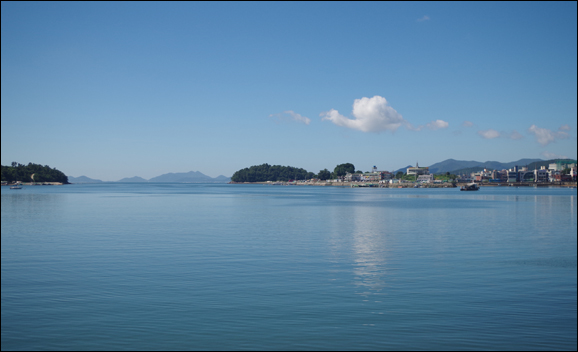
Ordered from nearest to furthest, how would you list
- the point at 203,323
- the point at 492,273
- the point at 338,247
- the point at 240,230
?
the point at 203,323
the point at 492,273
the point at 338,247
the point at 240,230

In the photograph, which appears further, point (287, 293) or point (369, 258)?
point (369, 258)

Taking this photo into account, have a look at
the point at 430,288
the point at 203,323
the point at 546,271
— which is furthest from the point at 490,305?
the point at 203,323

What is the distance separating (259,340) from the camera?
31.3 ft

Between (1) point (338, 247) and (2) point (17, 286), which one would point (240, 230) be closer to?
(1) point (338, 247)

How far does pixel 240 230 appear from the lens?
3122 centimetres

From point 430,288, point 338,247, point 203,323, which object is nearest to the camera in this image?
point 203,323

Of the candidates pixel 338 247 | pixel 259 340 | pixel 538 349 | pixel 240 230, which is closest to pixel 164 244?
pixel 240 230

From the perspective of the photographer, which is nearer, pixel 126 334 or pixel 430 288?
pixel 126 334

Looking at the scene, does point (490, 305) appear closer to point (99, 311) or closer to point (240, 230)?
point (99, 311)

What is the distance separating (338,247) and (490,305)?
11213 millimetres

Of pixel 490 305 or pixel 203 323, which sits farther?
pixel 490 305

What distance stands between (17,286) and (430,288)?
44.9ft

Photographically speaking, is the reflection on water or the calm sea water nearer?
the calm sea water

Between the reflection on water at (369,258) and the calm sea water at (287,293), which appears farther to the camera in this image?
the reflection on water at (369,258)
